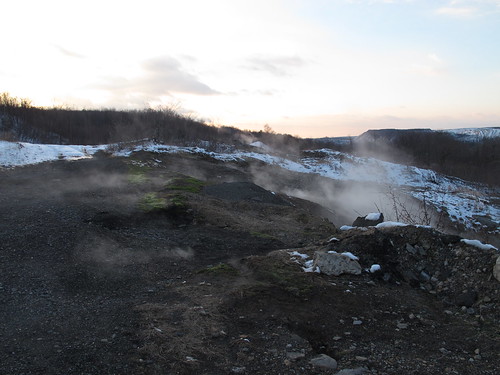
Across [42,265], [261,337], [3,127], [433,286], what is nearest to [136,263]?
[42,265]

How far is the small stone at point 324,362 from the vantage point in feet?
10.6

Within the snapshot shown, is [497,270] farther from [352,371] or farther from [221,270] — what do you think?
[221,270]

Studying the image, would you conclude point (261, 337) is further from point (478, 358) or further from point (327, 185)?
point (327, 185)

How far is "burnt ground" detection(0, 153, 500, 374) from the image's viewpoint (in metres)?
3.32

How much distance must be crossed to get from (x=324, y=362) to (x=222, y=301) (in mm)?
1512

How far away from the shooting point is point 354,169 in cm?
2948

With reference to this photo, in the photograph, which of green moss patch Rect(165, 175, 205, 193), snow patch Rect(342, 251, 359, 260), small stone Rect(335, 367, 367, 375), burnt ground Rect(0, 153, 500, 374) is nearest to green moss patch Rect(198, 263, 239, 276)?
burnt ground Rect(0, 153, 500, 374)

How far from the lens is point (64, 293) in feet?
14.9

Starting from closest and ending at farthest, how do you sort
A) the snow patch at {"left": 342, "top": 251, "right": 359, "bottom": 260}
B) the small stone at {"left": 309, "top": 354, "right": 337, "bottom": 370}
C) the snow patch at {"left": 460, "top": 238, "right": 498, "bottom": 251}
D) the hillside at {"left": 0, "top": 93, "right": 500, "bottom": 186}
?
the small stone at {"left": 309, "top": 354, "right": 337, "bottom": 370} < the snow patch at {"left": 460, "top": 238, "right": 498, "bottom": 251} < the snow patch at {"left": 342, "top": 251, "right": 359, "bottom": 260} < the hillside at {"left": 0, "top": 93, "right": 500, "bottom": 186}

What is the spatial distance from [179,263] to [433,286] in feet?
12.1

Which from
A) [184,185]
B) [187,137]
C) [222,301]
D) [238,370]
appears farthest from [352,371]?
[187,137]

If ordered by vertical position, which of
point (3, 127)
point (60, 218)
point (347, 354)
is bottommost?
point (347, 354)

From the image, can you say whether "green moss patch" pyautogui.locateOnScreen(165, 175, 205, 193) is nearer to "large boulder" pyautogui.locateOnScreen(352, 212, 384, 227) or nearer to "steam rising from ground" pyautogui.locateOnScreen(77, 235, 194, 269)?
"steam rising from ground" pyautogui.locateOnScreen(77, 235, 194, 269)

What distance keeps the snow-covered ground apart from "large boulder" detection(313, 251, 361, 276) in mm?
4844
